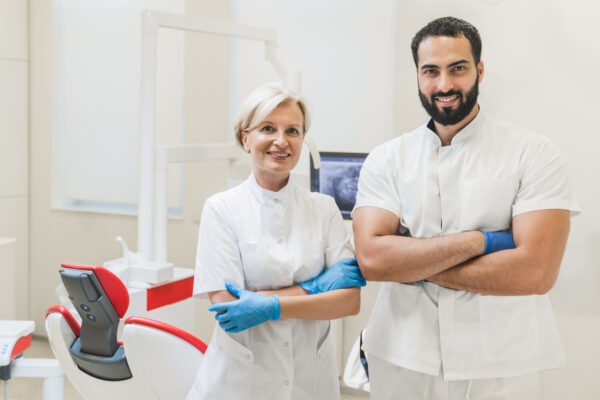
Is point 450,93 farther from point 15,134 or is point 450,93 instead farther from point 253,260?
point 15,134

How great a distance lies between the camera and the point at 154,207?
8.41 ft

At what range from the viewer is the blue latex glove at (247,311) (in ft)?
4.70

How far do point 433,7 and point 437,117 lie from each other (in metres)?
1.54

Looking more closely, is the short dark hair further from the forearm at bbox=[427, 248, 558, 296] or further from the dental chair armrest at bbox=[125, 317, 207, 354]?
the dental chair armrest at bbox=[125, 317, 207, 354]

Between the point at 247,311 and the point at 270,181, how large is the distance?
37 centimetres

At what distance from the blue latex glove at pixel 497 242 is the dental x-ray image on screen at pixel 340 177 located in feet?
5.61

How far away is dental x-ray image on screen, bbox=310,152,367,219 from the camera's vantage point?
3.23 metres

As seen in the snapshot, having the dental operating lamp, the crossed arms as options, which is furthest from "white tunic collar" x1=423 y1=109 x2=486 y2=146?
the dental operating lamp

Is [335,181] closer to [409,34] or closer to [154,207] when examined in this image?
[409,34]

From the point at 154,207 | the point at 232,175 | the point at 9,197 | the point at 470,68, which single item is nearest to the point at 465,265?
the point at 470,68

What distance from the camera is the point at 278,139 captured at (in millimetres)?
1555

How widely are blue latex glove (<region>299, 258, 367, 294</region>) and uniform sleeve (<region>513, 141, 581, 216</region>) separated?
413 millimetres

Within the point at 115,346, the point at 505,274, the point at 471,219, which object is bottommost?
the point at 115,346

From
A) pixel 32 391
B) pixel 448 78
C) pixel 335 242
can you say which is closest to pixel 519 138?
pixel 448 78
